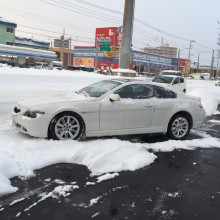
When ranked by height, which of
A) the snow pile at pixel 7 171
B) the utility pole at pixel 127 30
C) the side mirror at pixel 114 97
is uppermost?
the utility pole at pixel 127 30

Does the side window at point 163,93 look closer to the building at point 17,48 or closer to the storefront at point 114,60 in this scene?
the building at point 17,48

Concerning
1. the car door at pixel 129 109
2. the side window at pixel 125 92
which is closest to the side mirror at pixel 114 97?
the car door at pixel 129 109

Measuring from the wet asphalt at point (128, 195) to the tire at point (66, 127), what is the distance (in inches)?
42.4

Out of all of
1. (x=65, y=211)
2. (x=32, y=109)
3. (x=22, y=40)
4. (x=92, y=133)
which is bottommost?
(x=65, y=211)

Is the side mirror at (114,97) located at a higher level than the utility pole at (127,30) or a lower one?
lower

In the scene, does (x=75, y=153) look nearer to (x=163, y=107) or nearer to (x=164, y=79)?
(x=163, y=107)

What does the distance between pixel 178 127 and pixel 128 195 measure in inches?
138

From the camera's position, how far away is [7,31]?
5500cm

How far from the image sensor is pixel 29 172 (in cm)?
409

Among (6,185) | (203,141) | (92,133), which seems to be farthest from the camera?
(203,141)

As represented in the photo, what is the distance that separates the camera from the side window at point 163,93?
658cm

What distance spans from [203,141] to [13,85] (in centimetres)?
867

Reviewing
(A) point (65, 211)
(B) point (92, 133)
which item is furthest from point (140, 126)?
(A) point (65, 211)

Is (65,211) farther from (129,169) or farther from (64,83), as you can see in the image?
(64,83)
